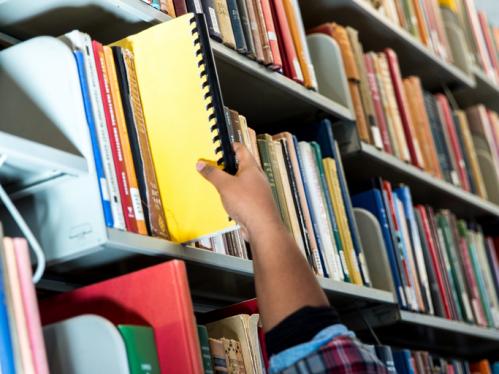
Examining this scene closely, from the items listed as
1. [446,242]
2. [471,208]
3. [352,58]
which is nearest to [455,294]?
[446,242]

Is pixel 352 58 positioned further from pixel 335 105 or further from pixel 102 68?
pixel 102 68

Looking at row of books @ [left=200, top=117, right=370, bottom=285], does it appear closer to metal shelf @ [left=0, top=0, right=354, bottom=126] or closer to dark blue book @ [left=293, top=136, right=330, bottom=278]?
dark blue book @ [left=293, top=136, right=330, bottom=278]

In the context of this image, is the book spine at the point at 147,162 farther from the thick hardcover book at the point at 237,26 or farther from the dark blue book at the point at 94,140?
the thick hardcover book at the point at 237,26

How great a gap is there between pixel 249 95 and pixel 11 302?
103cm

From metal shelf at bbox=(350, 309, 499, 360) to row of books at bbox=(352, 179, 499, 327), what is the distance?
36mm

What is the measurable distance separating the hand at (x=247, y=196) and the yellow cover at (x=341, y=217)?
2.39 ft

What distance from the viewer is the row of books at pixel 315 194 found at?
1914 millimetres

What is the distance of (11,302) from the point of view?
1141mm

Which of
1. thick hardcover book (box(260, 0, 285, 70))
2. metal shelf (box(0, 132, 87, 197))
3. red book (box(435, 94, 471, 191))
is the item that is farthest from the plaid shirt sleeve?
red book (box(435, 94, 471, 191))

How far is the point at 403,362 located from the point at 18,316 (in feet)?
4.61

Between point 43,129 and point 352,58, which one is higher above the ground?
point 352,58

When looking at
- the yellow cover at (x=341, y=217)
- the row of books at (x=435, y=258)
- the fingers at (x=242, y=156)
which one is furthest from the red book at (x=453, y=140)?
the fingers at (x=242, y=156)

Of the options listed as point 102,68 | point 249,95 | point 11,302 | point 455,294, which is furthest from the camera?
point 455,294

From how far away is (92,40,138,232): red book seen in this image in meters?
1.37
